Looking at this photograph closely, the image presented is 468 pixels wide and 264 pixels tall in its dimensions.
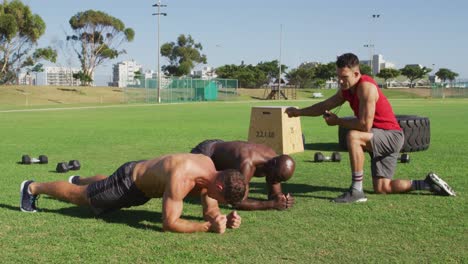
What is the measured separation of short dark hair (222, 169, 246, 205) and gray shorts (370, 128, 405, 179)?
273 centimetres

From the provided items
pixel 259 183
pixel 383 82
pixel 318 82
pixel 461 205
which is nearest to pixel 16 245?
pixel 259 183

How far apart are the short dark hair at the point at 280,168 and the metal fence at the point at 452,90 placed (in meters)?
80.7

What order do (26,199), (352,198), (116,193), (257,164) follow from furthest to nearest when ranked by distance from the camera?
(352,198) → (26,199) → (257,164) → (116,193)

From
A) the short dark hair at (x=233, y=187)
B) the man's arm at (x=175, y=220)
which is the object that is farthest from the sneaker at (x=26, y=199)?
the short dark hair at (x=233, y=187)

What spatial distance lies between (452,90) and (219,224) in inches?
3307

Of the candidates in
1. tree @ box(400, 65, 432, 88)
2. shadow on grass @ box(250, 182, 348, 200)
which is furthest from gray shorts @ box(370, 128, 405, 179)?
tree @ box(400, 65, 432, 88)

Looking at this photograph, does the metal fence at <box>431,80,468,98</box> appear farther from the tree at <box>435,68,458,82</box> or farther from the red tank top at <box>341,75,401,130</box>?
A: the red tank top at <box>341,75,401,130</box>

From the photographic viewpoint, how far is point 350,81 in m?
6.89

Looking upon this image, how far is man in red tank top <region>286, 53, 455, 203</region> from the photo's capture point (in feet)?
22.4

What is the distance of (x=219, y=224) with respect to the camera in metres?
5.20

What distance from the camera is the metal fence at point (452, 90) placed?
81750 mm

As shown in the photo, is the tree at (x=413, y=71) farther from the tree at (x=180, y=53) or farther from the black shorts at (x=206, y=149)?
the black shorts at (x=206, y=149)

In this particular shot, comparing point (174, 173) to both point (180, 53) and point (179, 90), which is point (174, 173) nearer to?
point (179, 90)

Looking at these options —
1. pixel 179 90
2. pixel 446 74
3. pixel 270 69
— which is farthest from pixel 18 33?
pixel 446 74
